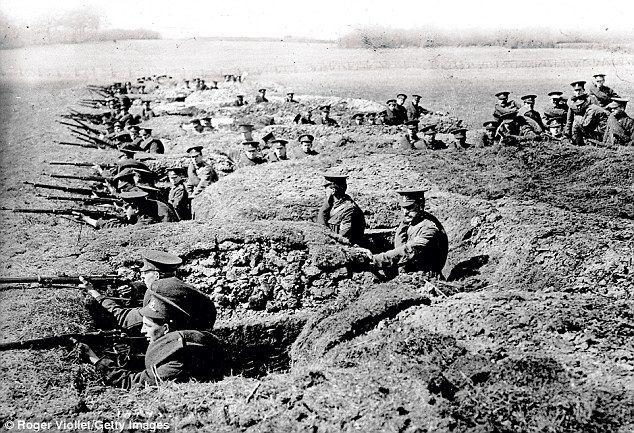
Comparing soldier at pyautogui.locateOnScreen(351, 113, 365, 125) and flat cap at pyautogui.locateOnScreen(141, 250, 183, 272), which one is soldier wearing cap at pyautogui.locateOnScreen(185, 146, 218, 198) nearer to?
flat cap at pyautogui.locateOnScreen(141, 250, 183, 272)

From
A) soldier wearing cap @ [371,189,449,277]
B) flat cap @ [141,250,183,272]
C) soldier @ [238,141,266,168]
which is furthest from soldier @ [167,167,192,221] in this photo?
flat cap @ [141,250,183,272]

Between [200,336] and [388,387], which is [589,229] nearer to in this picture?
[388,387]

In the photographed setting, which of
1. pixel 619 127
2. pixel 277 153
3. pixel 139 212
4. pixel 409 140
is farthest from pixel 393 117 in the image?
pixel 139 212

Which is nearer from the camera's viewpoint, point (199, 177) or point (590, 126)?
point (199, 177)

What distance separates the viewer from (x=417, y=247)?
280 inches

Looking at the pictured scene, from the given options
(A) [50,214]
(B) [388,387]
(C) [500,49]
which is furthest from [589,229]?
(C) [500,49]

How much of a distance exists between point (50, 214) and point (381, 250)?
20.5 ft

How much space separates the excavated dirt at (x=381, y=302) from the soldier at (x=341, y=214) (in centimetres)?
58

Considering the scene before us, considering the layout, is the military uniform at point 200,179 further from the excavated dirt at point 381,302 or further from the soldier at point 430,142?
the soldier at point 430,142

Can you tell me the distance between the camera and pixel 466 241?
30.6 feet

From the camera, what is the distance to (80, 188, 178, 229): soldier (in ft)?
28.7

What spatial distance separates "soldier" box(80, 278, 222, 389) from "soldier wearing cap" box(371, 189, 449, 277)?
3.07m

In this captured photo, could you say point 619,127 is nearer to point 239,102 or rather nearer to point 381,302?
point 381,302

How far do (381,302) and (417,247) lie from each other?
1548 millimetres
